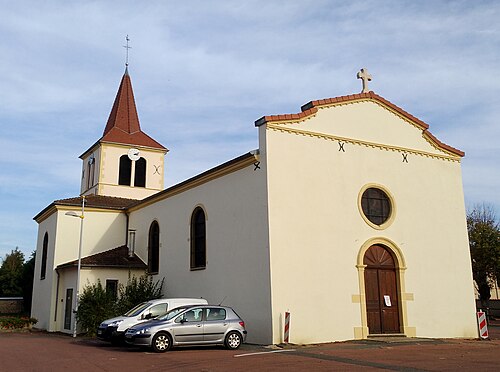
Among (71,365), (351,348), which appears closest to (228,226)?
(351,348)

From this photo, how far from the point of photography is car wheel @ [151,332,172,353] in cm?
1480

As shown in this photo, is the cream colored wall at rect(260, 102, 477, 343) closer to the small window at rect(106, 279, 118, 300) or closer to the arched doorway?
the arched doorway

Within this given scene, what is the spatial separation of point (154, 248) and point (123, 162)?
36.1 feet

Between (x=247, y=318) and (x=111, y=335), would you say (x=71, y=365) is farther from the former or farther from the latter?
(x=247, y=318)

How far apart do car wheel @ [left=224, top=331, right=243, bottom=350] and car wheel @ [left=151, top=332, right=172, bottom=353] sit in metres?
1.77

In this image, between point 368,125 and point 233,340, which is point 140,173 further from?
point 233,340

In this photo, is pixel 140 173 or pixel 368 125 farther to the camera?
pixel 140 173

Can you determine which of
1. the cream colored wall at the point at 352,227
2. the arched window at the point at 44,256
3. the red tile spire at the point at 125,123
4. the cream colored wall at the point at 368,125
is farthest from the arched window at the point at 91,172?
the cream colored wall at the point at 368,125

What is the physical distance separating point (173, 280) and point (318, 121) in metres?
9.92

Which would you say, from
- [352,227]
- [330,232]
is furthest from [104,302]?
[352,227]

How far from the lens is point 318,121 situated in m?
19.7

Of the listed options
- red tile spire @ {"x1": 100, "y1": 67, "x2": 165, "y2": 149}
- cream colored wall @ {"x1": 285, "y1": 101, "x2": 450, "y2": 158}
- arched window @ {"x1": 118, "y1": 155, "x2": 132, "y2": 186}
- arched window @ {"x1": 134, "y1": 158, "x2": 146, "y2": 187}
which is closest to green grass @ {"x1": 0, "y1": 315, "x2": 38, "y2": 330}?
arched window @ {"x1": 118, "y1": 155, "x2": 132, "y2": 186}

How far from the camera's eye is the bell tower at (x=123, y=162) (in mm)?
34875

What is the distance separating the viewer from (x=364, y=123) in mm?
20797
